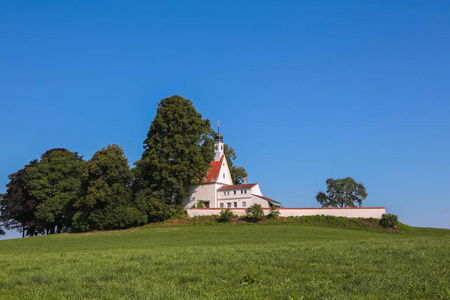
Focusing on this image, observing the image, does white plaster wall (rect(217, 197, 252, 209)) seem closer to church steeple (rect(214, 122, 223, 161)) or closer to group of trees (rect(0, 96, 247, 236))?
group of trees (rect(0, 96, 247, 236))

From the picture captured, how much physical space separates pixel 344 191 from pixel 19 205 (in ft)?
205

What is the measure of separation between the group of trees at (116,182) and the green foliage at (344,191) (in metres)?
35.5

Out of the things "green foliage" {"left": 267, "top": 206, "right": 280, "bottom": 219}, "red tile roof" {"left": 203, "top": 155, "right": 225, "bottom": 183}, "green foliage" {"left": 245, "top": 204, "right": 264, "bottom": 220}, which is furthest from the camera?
"red tile roof" {"left": 203, "top": 155, "right": 225, "bottom": 183}

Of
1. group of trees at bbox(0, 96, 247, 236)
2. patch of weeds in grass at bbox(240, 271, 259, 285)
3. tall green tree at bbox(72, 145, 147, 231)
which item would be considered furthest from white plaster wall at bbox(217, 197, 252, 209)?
patch of weeds in grass at bbox(240, 271, 259, 285)

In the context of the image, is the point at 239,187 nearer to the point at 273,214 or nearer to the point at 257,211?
the point at 273,214

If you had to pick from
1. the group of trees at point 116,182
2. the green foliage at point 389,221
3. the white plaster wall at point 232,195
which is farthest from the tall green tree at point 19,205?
the green foliage at point 389,221

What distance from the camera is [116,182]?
169ft

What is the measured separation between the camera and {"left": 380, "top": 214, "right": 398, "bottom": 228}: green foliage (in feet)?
142

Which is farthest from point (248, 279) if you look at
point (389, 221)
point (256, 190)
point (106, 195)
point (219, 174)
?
point (219, 174)

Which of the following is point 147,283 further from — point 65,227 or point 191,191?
point 65,227

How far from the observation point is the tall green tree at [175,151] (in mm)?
53219

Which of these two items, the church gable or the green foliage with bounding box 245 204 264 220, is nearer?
the green foliage with bounding box 245 204 264 220

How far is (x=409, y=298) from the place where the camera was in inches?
283

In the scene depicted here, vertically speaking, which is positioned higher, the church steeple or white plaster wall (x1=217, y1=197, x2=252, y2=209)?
the church steeple
